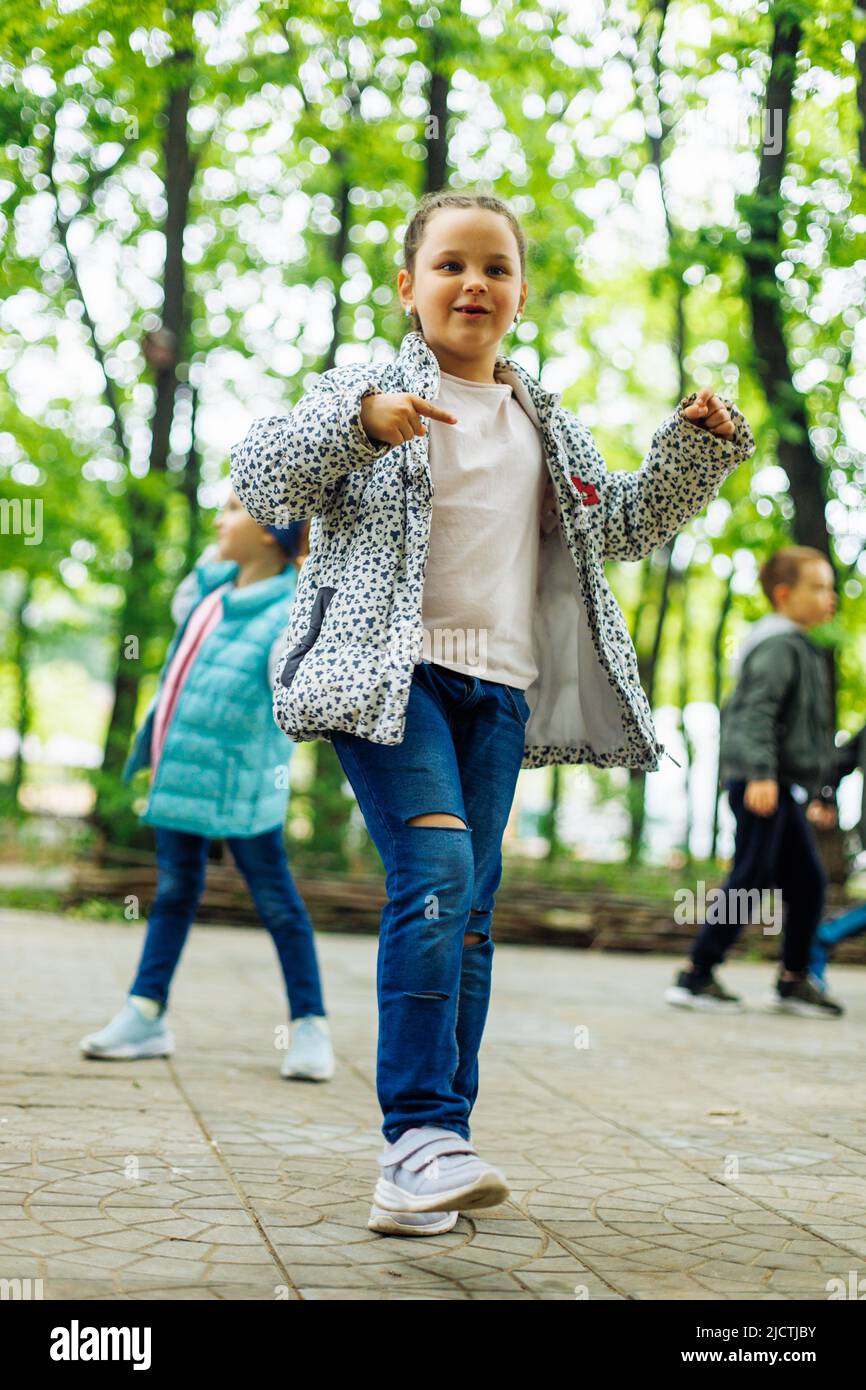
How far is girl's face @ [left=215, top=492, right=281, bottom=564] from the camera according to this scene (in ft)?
16.5

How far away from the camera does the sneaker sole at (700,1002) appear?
7.18m

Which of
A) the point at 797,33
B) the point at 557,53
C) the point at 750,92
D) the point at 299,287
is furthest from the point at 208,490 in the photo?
the point at 797,33

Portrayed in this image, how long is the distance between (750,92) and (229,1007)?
721 centimetres

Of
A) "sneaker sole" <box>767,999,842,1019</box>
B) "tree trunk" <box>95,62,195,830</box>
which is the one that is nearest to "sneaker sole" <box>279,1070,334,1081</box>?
"sneaker sole" <box>767,999,842,1019</box>

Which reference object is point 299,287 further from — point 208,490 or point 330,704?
point 330,704

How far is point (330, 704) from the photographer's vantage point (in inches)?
112

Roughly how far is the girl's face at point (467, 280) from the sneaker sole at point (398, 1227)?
5.69ft

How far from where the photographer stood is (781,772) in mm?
7039

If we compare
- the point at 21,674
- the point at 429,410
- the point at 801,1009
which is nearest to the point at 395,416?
the point at 429,410

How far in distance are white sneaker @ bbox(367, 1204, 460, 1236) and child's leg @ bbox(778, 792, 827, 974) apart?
4.60 metres

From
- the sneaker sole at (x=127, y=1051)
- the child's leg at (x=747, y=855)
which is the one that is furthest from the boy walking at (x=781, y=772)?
the sneaker sole at (x=127, y=1051)

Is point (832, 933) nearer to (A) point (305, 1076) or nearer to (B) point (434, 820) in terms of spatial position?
(A) point (305, 1076)

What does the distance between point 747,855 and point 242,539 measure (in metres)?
3.07

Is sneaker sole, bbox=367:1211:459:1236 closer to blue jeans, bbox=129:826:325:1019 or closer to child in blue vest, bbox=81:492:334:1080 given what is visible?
child in blue vest, bbox=81:492:334:1080
